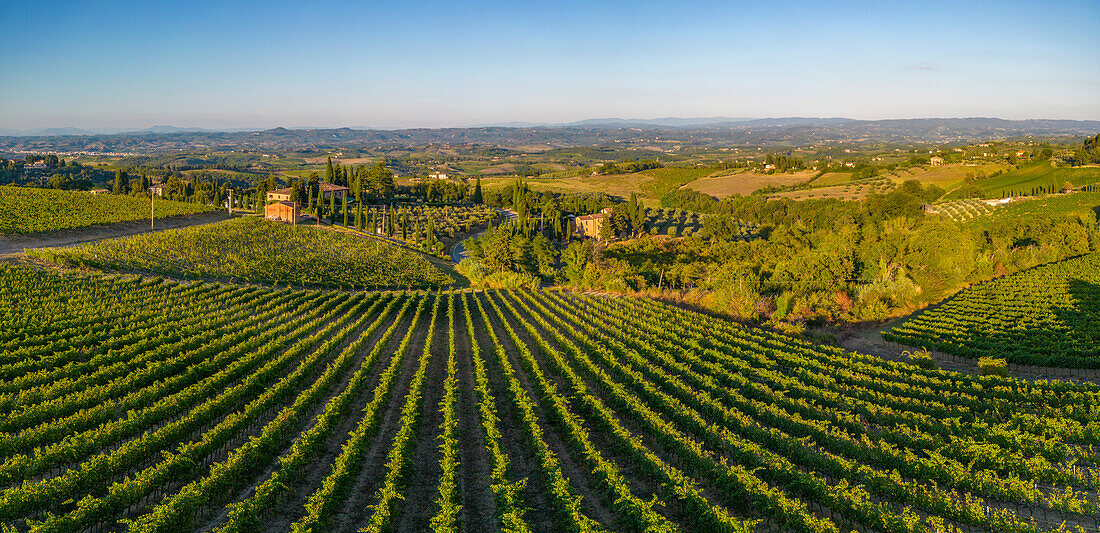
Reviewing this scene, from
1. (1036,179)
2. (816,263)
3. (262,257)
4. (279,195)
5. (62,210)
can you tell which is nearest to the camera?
(816,263)

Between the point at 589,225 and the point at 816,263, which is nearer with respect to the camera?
the point at 816,263

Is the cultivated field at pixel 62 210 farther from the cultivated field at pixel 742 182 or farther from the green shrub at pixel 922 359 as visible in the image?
the cultivated field at pixel 742 182

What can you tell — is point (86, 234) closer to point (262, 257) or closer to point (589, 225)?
point (262, 257)

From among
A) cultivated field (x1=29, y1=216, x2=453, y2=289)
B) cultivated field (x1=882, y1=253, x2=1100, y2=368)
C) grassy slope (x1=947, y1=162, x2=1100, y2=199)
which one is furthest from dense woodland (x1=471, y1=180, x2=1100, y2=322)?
grassy slope (x1=947, y1=162, x2=1100, y2=199)

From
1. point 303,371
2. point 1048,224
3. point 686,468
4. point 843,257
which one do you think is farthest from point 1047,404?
point 1048,224

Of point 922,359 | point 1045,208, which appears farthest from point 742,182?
point 922,359

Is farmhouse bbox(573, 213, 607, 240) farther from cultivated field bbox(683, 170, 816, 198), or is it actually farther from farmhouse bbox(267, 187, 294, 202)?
farmhouse bbox(267, 187, 294, 202)
